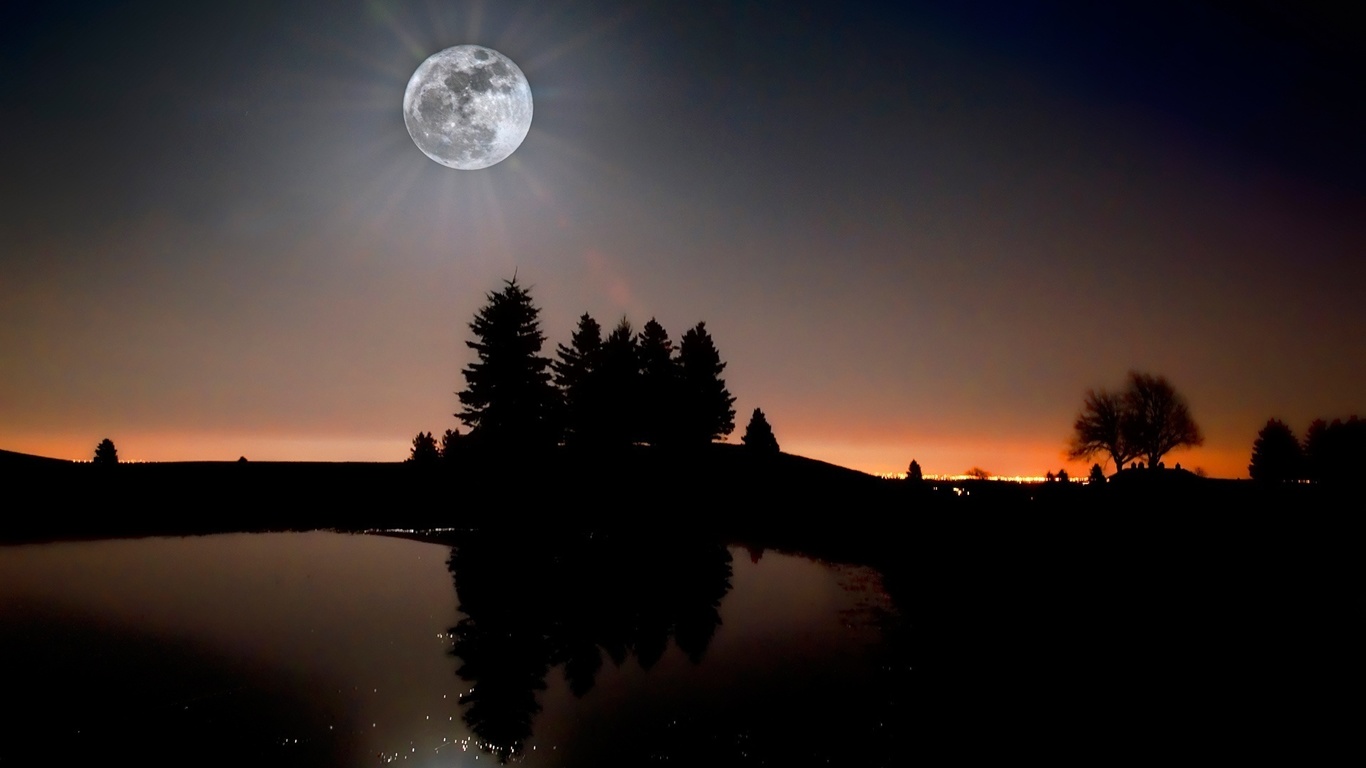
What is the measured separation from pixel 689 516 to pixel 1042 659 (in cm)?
2023

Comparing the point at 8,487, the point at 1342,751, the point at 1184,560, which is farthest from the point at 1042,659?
the point at 8,487

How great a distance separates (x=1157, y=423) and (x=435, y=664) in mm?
77829

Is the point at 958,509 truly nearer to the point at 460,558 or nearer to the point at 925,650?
the point at 925,650

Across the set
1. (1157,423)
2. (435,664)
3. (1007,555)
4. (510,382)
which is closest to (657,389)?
(510,382)

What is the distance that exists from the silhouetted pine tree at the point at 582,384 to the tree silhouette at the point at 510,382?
2.09m

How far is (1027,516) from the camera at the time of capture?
20.9 meters

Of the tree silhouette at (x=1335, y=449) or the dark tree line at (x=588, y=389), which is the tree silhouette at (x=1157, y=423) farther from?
the dark tree line at (x=588, y=389)

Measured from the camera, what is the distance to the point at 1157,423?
62.8 meters

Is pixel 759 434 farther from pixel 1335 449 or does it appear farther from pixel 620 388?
pixel 1335 449

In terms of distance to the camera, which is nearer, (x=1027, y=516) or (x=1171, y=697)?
(x=1171, y=697)

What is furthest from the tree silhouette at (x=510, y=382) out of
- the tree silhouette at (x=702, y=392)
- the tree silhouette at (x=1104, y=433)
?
the tree silhouette at (x=1104, y=433)

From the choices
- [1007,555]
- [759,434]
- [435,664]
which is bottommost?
[435,664]

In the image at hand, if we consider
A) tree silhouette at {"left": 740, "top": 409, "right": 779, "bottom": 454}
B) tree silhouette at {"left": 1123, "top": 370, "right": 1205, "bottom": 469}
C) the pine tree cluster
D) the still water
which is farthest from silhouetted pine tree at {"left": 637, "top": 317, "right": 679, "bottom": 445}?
tree silhouette at {"left": 1123, "top": 370, "right": 1205, "bottom": 469}

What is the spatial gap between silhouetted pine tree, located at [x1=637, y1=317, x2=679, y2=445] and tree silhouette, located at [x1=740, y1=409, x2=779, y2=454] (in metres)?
10.4
